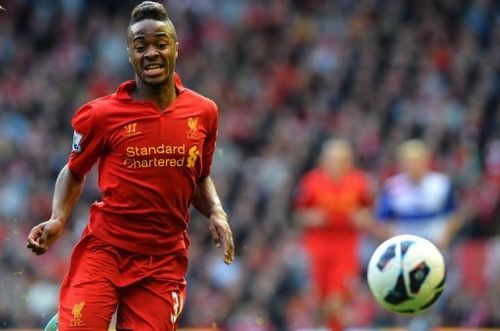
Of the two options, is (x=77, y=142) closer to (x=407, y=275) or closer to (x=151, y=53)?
(x=151, y=53)

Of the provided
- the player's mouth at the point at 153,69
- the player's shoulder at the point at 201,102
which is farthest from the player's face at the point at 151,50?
the player's shoulder at the point at 201,102

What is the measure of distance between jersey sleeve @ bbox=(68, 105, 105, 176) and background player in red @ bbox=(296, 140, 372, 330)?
6339 mm

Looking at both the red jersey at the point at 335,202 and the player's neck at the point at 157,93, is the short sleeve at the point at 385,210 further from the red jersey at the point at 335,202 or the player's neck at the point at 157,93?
the player's neck at the point at 157,93

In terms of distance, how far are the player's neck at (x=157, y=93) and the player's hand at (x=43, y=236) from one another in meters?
0.78

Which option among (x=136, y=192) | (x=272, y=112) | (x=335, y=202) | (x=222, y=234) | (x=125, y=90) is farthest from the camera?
(x=272, y=112)

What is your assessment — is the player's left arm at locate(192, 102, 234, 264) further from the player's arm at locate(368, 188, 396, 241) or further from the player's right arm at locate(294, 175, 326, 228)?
the player's right arm at locate(294, 175, 326, 228)

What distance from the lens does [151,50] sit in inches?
294

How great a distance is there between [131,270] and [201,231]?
28.2 feet

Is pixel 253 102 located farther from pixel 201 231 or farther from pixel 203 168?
pixel 203 168

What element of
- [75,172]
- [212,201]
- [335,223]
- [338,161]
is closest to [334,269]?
[335,223]

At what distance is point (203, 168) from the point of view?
7.88 metres

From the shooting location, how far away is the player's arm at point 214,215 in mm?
7652

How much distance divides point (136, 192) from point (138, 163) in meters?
0.15

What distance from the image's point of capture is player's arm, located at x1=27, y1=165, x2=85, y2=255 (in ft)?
24.2
